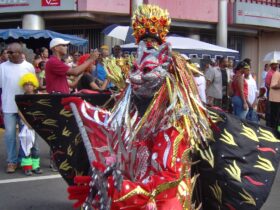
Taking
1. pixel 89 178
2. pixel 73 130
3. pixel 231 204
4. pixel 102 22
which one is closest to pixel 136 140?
pixel 89 178

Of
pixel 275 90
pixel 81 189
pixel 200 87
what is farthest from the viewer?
pixel 275 90

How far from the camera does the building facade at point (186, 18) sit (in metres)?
17.2

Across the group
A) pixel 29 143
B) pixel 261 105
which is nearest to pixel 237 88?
pixel 261 105

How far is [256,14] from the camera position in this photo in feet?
73.8

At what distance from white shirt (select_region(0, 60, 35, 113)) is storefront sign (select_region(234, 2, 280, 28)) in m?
16.5

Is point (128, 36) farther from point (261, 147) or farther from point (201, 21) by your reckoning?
point (201, 21)

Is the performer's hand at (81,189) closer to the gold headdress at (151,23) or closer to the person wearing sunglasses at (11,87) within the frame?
the gold headdress at (151,23)

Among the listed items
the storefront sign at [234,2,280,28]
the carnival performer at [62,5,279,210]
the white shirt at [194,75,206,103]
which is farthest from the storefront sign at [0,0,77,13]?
the carnival performer at [62,5,279,210]

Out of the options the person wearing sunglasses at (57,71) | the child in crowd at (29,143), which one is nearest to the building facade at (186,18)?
the person wearing sunglasses at (57,71)

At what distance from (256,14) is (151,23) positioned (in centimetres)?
2060

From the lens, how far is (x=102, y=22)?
61.0ft

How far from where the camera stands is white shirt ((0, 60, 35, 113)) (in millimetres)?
6387

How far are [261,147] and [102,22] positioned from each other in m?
16.0

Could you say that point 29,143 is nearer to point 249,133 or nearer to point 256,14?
point 249,133
